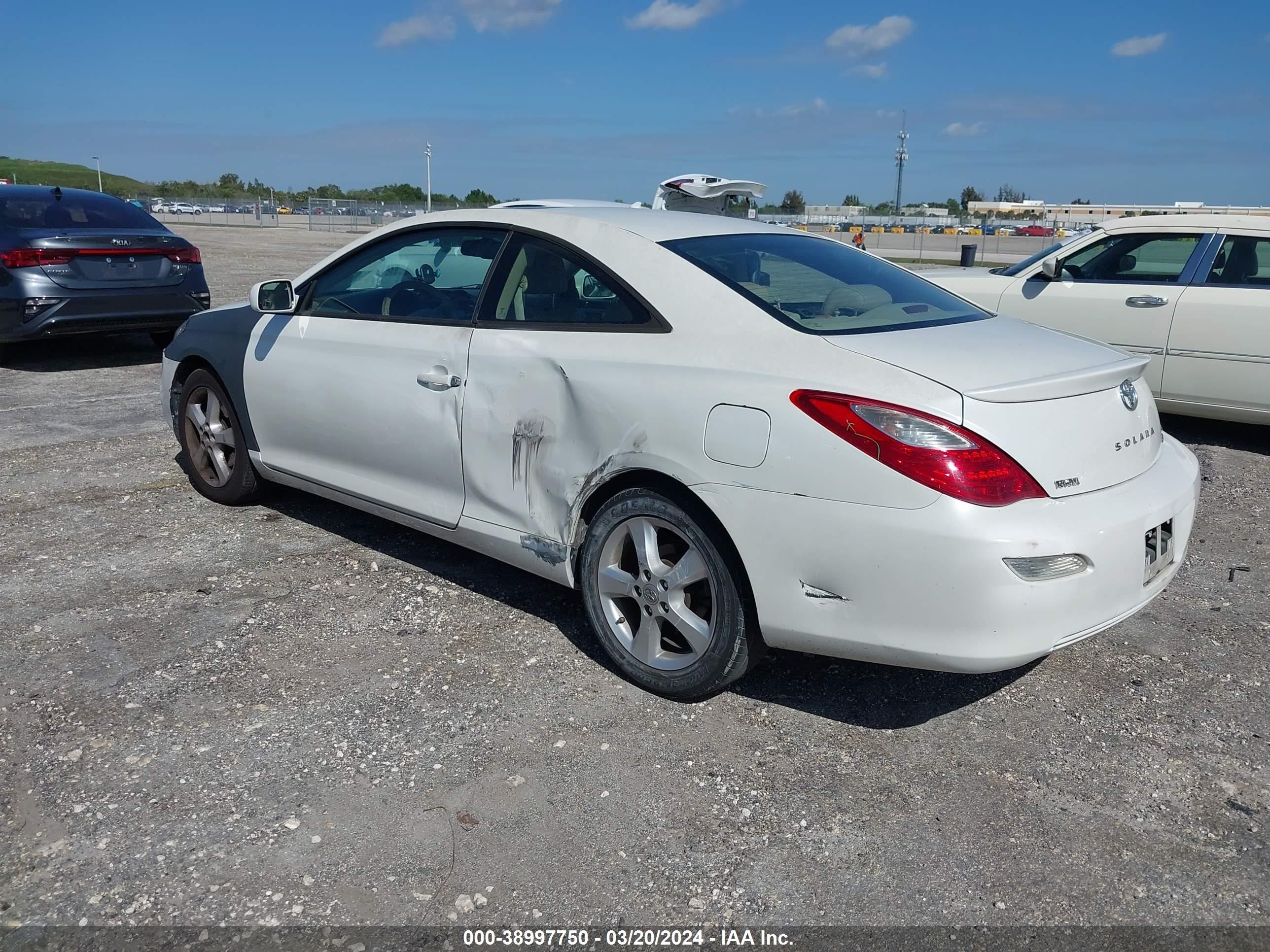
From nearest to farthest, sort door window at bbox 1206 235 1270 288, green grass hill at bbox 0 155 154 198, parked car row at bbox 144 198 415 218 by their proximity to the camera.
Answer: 1. door window at bbox 1206 235 1270 288
2. parked car row at bbox 144 198 415 218
3. green grass hill at bbox 0 155 154 198

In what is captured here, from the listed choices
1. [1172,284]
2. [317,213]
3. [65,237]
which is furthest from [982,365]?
[317,213]

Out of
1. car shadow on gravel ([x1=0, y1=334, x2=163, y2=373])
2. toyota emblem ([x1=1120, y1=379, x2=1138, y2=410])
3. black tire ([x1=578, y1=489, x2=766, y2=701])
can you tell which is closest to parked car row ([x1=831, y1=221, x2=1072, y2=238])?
car shadow on gravel ([x1=0, y1=334, x2=163, y2=373])

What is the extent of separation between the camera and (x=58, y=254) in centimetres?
870

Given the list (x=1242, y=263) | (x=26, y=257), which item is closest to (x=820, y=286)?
(x=1242, y=263)

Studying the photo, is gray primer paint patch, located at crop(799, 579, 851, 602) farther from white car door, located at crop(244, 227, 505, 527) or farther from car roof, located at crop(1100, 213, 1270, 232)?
car roof, located at crop(1100, 213, 1270, 232)

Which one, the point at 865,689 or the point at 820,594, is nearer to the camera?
the point at 820,594

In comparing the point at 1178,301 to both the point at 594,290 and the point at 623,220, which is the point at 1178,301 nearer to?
the point at 623,220

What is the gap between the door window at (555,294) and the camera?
12.0 ft

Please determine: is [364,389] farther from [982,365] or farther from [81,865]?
[982,365]

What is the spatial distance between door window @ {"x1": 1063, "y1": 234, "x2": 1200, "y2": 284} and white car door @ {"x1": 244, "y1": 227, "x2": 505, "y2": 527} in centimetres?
525

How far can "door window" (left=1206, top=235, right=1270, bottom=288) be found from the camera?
7.05 m

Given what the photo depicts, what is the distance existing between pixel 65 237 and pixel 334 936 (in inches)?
314

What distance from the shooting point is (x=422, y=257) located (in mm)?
4461

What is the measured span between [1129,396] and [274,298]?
3513 millimetres
